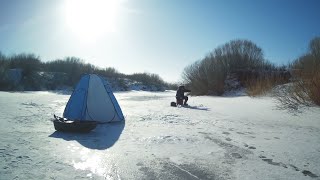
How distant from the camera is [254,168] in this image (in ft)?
14.5

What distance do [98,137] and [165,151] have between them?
2.15 meters

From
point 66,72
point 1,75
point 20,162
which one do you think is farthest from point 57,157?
point 66,72

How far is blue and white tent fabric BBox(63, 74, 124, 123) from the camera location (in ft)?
30.1

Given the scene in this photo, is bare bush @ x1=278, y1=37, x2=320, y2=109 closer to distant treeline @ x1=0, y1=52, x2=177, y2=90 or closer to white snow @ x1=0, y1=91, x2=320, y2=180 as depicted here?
white snow @ x1=0, y1=91, x2=320, y2=180

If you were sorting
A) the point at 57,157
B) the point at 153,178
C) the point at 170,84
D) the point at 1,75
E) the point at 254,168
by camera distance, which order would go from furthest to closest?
the point at 170,84, the point at 1,75, the point at 57,157, the point at 254,168, the point at 153,178

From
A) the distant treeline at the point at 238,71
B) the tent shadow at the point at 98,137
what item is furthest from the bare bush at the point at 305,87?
the tent shadow at the point at 98,137

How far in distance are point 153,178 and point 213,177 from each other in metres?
0.91

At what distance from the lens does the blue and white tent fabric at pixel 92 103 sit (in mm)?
9180

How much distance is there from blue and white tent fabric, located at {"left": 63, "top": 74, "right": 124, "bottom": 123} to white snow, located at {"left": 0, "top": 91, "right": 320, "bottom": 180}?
0.88 meters

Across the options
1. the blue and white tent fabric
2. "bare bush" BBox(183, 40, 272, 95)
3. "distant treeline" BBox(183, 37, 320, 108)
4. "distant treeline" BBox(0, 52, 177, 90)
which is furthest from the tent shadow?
"distant treeline" BBox(0, 52, 177, 90)

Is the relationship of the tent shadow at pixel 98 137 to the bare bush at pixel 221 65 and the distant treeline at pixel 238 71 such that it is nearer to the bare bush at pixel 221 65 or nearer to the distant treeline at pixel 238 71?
the distant treeline at pixel 238 71

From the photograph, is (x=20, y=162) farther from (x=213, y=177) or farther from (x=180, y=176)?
(x=213, y=177)

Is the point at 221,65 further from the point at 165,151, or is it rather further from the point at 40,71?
the point at 40,71

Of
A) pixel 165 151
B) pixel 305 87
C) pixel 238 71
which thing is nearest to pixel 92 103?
pixel 165 151
